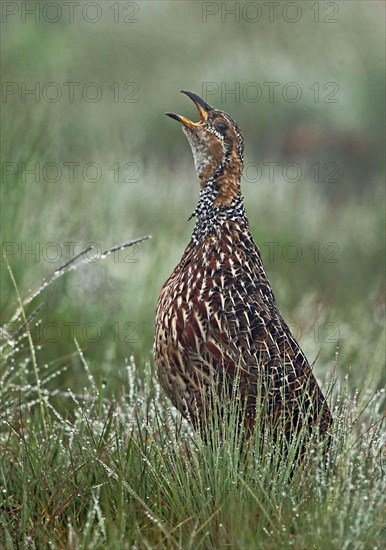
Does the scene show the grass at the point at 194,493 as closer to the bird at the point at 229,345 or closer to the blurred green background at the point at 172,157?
the bird at the point at 229,345

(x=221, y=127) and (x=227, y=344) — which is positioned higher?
(x=221, y=127)

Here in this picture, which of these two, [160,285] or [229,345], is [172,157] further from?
[229,345]

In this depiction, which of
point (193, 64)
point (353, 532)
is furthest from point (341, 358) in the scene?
point (193, 64)

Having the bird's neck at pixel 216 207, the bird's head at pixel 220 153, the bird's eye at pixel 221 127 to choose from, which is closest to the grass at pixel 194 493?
the bird's neck at pixel 216 207

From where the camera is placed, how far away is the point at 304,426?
10.5ft

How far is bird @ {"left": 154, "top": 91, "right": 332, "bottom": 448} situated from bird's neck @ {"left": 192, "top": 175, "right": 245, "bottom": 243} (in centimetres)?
3

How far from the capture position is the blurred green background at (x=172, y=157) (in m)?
5.64

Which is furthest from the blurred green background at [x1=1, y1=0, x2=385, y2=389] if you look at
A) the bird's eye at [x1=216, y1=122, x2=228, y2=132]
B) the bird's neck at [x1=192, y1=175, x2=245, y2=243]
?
the bird's eye at [x1=216, y1=122, x2=228, y2=132]

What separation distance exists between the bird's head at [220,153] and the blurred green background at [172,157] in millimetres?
757

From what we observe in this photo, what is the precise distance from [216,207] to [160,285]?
8.00 feet

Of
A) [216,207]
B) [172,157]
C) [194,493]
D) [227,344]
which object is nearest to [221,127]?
[216,207]

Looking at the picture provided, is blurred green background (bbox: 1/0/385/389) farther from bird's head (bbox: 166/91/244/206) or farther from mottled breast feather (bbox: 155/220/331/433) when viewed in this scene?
bird's head (bbox: 166/91/244/206)

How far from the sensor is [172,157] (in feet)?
43.0

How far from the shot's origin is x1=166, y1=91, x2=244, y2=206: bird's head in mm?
3812
